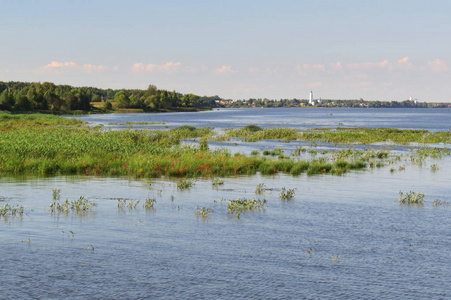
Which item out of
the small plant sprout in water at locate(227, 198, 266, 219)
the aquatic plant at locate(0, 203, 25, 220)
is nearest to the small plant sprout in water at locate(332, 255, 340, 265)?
the small plant sprout in water at locate(227, 198, 266, 219)

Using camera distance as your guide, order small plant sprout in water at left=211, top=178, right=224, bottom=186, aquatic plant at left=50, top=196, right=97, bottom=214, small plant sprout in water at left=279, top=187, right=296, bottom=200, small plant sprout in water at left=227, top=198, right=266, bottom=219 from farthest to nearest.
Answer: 1. small plant sprout in water at left=211, top=178, right=224, bottom=186
2. small plant sprout in water at left=279, top=187, right=296, bottom=200
3. small plant sprout in water at left=227, top=198, right=266, bottom=219
4. aquatic plant at left=50, top=196, right=97, bottom=214

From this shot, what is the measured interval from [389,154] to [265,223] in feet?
122

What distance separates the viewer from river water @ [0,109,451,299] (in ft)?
47.4

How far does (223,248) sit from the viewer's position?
60.1 ft

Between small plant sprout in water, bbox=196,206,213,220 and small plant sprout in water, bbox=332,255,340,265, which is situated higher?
small plant sprout in water, bbox=196,206,213,220

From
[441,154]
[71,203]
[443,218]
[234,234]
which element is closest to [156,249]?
[234,234]

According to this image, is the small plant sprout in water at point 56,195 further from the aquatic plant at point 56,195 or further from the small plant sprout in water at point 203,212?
the small plant sprout in water at point 203,212

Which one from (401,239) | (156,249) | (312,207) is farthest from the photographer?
(312,207)

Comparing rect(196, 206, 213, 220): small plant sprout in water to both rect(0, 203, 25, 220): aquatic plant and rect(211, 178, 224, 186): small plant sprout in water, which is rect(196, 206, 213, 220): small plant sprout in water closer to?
rect(0, 203, 25, 220): aquatic plant

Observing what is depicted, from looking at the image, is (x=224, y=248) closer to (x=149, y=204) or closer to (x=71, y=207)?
(x=149, y=204)

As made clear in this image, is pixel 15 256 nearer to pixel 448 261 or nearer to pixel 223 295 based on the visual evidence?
pixel 223 295

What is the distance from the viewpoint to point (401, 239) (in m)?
20.1

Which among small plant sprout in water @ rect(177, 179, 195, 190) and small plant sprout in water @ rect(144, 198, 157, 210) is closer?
small plant sprout in water @ rect(144, 198, 157, 210)

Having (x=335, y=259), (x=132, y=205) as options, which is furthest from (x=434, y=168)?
(x=335, y=259)
